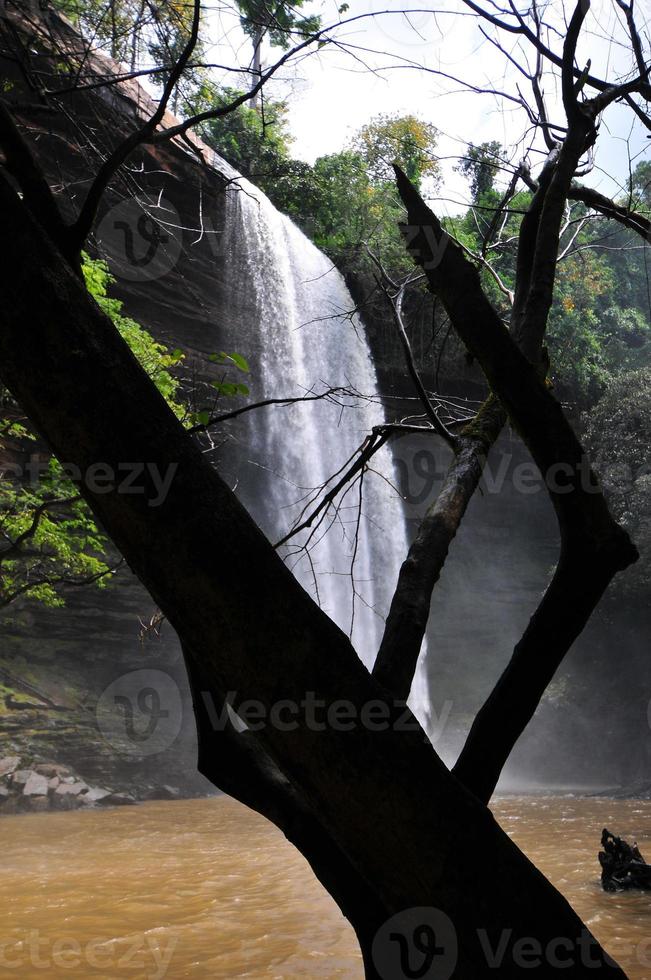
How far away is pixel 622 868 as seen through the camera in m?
6.64

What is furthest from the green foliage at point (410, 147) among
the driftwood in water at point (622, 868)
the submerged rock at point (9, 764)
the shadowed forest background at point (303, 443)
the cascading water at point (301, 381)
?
the submerged rock at point (9, 764)

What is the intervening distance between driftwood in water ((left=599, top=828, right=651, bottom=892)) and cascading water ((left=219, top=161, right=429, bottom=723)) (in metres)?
11.1

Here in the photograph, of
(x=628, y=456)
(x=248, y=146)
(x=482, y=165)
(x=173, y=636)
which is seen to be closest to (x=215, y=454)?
(x=173, y=636)

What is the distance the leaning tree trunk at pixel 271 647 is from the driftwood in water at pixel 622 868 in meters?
6.27

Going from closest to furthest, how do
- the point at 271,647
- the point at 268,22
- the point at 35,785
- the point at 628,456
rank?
1. the point at 271,647
2. the point at 268,22
3. the point at 35,785
4. the point at 628,456

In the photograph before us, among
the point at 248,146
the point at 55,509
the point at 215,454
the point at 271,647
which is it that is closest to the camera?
the point at 271,647

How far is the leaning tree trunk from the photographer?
121cm

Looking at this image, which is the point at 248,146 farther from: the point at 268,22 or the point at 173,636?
the point at 268,22

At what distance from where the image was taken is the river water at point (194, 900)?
487 cm

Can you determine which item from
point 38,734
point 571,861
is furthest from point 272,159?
point 571,861

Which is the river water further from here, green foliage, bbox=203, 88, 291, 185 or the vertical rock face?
green foliage, bbox=203, 88, 291, 185

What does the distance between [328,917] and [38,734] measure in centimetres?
918

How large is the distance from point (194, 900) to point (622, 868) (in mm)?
3819

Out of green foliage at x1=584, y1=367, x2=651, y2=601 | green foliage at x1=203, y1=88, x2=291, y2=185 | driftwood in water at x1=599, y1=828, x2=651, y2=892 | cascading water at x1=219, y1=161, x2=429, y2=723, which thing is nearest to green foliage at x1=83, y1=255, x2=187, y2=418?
driftwood in water at x1=599, y1=828, x2=651, y2=892
